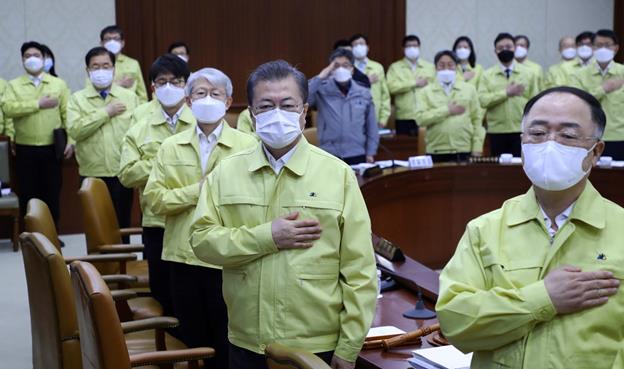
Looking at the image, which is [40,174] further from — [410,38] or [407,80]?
[410,38]

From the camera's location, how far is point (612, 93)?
8445 millimetres

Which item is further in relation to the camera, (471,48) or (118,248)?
(471,48)

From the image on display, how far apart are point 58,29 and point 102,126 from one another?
2872 mm

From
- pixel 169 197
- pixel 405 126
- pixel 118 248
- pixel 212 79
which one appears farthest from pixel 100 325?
pixel 405 126

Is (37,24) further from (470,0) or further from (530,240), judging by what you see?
(530,240)

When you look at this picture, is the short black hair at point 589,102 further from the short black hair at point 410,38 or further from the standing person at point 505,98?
the short black hair at point 410,38

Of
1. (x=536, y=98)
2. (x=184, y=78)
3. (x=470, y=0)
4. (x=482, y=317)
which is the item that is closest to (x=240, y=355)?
(x=482, y=317)

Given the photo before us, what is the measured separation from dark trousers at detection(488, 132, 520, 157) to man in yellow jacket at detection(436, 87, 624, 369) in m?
7.46

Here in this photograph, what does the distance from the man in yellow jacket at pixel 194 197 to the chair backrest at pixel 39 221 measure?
414 mm

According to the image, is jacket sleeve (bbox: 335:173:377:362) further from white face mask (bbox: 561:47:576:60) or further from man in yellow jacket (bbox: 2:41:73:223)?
white face mask (bbox: 561:47:576:60)

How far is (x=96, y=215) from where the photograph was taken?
4523 mm

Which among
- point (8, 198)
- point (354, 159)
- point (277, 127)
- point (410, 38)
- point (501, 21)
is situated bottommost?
point (8, 198)

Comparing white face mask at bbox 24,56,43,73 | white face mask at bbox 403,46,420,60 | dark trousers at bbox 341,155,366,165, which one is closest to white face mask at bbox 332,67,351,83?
dark trousers at bbox 341,155,366,165

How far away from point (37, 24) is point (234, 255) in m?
7.21
